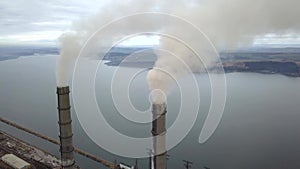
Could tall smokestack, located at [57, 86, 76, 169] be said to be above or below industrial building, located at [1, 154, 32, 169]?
above

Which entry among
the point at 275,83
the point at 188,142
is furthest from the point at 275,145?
the point at 275,83

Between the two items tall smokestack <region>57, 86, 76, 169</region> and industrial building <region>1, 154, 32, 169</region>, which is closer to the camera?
tall smokestack <region>57, 86, 76, 169</region>

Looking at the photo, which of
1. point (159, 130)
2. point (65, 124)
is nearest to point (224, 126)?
point (159, 130)

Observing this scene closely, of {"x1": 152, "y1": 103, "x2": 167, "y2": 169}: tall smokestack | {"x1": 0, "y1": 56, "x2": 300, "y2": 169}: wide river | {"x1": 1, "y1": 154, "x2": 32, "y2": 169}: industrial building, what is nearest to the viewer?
{"x1": 152, "y1": 103, "x2": 167, "y2": 169}: tall smokestack

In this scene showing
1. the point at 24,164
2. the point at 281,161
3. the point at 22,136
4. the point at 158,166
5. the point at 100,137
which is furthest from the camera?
the point at 22,136

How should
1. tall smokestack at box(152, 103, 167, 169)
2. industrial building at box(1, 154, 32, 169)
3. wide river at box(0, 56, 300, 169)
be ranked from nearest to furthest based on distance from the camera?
tall smokestack at box(152, 103, 167, 169) < industrial building at box(1, 154, 32, 169) < wide river at box(0, 56, 300, 169)

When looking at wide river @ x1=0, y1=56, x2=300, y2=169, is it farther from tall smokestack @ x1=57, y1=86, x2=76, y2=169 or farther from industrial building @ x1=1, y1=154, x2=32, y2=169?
tall smokestack @ x1=57, y1=86, x2=76, y2=169

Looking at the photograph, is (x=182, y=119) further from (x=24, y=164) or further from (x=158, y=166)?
(x=158, y=166)

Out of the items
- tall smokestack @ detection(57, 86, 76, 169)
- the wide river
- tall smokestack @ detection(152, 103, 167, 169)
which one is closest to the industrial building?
the wide river
